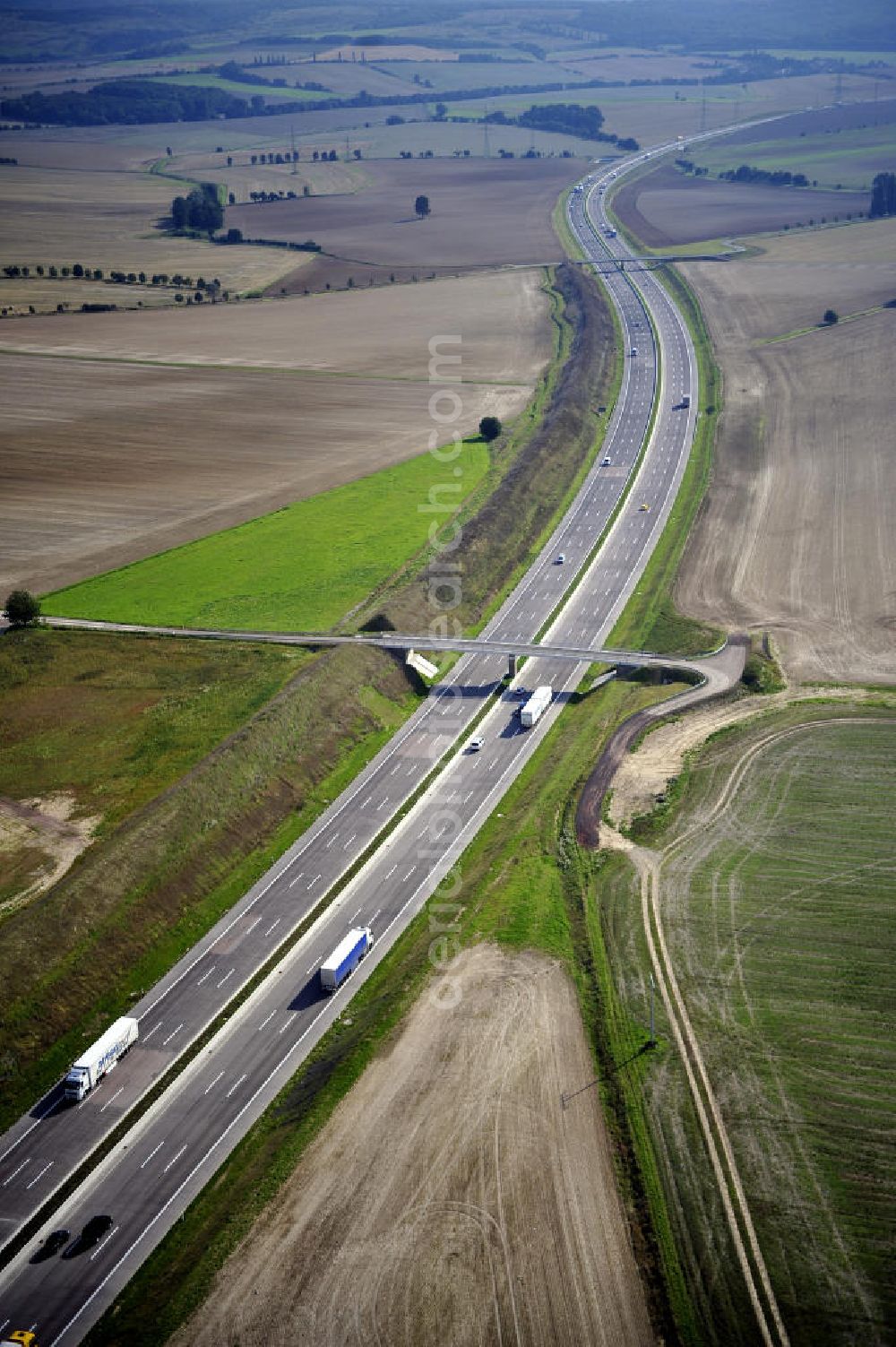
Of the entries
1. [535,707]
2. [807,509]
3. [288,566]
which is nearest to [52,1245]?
[535,707]

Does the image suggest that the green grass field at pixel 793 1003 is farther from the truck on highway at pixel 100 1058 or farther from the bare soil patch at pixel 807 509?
the truck on highway at pixel 100 1058

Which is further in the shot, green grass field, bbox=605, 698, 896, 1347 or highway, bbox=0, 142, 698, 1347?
highway, bbox=0, 142, 698, 1347

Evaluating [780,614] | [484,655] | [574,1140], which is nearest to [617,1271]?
[574,1140]

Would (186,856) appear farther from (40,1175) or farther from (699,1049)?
(699,1049)

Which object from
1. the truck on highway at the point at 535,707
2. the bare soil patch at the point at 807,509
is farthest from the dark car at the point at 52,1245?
the bare soil patch at the point at 807,509

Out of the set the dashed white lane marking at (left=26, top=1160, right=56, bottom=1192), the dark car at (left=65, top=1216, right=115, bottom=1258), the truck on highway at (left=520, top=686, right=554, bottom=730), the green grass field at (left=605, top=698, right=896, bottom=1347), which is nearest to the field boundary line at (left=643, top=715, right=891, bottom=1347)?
the green grass field at (left=605, top=698, right=896, bottom=1347)

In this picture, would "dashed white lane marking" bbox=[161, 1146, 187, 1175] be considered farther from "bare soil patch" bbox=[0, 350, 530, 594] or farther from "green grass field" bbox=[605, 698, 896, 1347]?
"bare soil patch" bbox=[0, 350, 530, 594]

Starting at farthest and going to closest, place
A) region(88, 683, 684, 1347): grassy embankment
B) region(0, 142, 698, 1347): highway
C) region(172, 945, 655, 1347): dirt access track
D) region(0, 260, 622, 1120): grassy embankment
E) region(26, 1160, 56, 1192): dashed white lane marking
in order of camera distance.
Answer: region(0, 260, 622, 1120): grassy embankment → region(26, 1160, 56, 1192): dashed white lane marking → region(0, 142, 698, 1347): highway → region(88, 683, 684, 1347): grassy embankment → region(172, 945, 655, 1347): dirt access track
